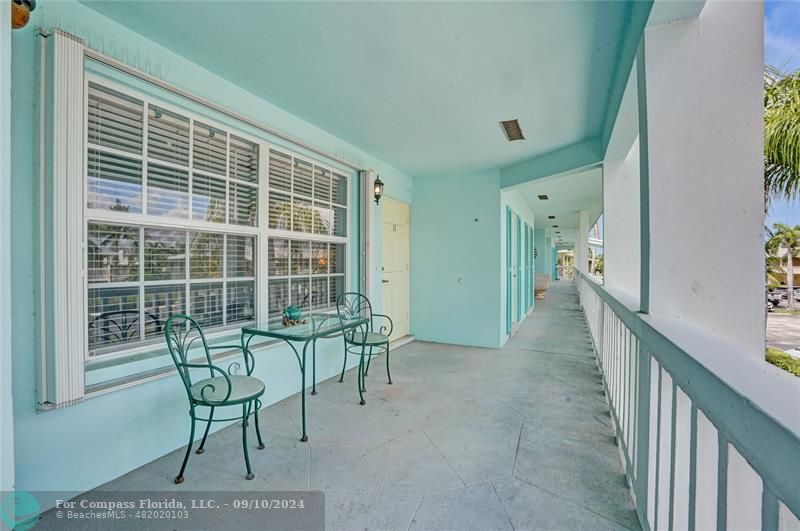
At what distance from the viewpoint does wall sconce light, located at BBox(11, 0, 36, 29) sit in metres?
1.57

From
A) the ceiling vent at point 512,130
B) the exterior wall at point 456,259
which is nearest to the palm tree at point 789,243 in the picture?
the ceiling vent at point 512,130

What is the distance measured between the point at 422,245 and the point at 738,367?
189 inches

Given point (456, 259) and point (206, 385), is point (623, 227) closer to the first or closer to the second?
point (456, 259)

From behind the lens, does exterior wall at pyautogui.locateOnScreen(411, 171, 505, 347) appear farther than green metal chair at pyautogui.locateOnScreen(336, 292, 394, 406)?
Yes

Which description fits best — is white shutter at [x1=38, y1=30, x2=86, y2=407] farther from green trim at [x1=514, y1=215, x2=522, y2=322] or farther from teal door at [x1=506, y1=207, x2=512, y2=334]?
green trim at [x1=514, y1=215, x2=522, y2=322]

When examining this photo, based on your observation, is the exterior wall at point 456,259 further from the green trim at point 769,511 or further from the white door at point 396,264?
the green trim at point 769,511

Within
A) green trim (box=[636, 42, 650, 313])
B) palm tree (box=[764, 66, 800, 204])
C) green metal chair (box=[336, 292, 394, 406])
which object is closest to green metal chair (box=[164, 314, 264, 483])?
green metal chair (box=[336, 292, 394, 406])

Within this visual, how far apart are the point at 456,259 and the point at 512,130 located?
218 centimetres

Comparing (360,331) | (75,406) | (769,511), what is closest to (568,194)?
(360,331)

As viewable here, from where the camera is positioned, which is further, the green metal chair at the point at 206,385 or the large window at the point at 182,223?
the large window at the point at 182,223

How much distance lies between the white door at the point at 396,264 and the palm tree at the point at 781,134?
382cm

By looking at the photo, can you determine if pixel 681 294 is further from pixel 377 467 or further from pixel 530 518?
pixel 377 467

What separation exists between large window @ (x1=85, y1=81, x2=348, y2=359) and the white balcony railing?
8.95 ft

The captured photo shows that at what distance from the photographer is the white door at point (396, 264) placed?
496cm
